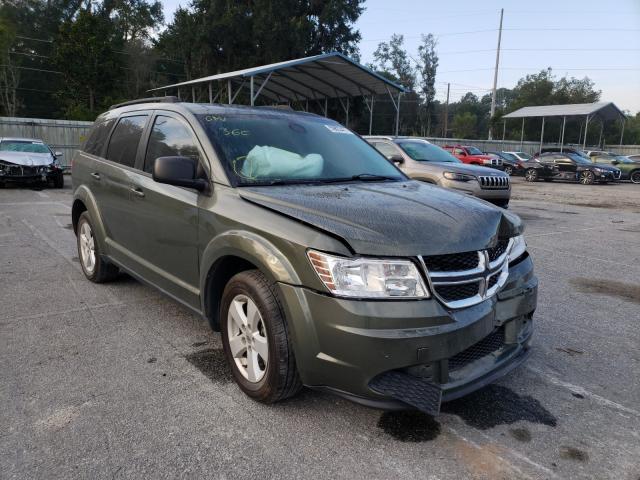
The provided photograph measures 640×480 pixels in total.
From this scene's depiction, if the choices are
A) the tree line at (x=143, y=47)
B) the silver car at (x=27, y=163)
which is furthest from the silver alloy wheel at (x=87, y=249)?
the tree line at (x=143, y=47)

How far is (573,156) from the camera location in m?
25.1

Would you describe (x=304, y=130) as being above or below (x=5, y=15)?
below

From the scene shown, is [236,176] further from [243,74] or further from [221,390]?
[243,74]

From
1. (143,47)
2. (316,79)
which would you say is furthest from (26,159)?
(143,47)

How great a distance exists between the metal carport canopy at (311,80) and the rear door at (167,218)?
16.2m

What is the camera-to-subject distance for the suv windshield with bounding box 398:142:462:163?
1070 cm

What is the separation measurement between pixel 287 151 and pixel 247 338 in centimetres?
142

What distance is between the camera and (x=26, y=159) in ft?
48.5

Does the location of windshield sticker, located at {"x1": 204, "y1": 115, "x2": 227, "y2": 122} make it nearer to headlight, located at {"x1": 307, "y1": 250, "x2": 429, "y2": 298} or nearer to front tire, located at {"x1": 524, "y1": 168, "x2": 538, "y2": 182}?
headlight, located at {"x1": 307, "y1": 250, "x2": 429, "y2": 298}

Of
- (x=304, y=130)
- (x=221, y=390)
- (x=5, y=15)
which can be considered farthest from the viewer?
(x=5, y=15)

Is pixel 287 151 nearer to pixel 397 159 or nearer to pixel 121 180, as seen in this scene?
pixel 121 180

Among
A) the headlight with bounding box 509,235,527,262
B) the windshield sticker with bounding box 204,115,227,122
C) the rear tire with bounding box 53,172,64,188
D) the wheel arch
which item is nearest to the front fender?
the wheel arch

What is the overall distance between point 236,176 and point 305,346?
1.27 m

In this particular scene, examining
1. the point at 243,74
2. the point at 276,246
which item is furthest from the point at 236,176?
the point at 243,74
